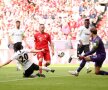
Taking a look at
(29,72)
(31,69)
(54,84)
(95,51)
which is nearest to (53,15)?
(95,51)

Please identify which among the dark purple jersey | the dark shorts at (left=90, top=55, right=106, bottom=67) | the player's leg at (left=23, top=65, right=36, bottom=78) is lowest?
the player's leg at (left=23, top=65, right=36, bottom=78)

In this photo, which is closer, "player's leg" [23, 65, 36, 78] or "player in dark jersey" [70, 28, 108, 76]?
"player's leg" [23, 65, 36, 78]

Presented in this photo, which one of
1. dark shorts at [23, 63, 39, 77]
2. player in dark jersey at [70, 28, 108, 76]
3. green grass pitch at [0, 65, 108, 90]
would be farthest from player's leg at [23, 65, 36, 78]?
player in dark jersey at [70, 28, 108, 76]

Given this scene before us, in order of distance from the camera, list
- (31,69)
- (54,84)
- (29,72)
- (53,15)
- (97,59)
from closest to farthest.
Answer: (54,84)
(31,69)
(29,72)
(97,59)
(53,15)

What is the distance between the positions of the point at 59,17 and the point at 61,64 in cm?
559

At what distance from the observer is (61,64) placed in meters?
27.5

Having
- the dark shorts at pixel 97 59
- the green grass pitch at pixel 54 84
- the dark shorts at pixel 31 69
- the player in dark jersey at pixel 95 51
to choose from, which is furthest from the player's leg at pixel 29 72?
the dark shorts at pixel 97 59

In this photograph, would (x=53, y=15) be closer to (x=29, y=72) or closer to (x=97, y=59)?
(x=97, y=59)

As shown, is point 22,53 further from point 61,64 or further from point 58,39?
point 58,39

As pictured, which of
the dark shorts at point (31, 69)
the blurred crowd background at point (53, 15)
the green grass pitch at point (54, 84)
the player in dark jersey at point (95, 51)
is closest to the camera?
the green grass pitch at point (54, 84)

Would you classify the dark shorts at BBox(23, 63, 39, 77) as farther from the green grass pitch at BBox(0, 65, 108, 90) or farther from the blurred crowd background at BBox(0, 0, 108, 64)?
the blurred crowd background at BBox(0, 0, 108, 64)

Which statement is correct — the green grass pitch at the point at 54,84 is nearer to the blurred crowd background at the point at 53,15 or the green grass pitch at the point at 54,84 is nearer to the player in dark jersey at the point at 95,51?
the player in dark jersey at the point at 95,51

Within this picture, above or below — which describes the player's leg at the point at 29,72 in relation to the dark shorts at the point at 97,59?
below

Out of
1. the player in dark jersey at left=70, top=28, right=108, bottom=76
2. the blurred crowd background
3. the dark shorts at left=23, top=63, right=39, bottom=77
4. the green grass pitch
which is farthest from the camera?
the blurred crowd background
